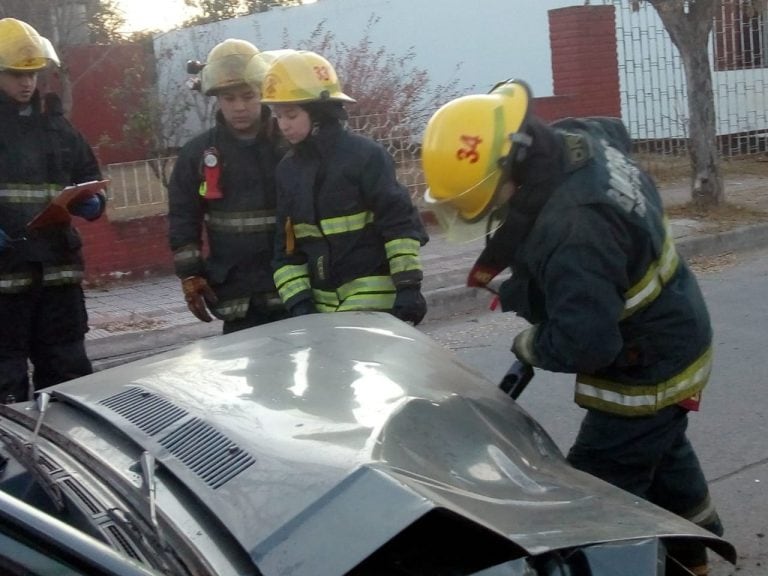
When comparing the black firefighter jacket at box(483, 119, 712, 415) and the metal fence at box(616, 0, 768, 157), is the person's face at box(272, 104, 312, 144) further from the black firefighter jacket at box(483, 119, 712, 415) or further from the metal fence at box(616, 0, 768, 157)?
the metal fence at box(616, 0, 768, 157)

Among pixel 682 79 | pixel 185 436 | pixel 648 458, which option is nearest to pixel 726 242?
pixel 682 79

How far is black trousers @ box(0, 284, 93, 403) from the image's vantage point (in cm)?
462

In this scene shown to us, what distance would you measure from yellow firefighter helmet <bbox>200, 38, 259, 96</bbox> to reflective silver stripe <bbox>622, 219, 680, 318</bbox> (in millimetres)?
1985

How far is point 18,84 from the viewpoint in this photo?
4594mm

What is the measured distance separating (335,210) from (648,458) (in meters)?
1.51

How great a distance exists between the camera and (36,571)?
4.72ft

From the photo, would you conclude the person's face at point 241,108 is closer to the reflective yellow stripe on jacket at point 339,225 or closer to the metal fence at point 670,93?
the reflective yellow stripe on jacket at point 339,225

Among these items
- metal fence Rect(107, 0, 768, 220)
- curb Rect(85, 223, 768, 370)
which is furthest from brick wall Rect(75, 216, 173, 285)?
metal fence Rect(107, 0, 768, 220)

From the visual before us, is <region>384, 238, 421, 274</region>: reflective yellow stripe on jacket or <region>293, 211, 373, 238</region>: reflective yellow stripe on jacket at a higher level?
<region>293, 211, 373, 238</region>: reflective yellow stripe on jacket

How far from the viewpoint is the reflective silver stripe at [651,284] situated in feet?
10.0

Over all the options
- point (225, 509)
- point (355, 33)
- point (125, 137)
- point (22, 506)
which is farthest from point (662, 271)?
point (355, 33)

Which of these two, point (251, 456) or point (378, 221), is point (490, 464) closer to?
point (251, 456)

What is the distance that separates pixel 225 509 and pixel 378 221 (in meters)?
2.34

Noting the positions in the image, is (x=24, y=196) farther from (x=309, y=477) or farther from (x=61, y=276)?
(x=309, y=477)
